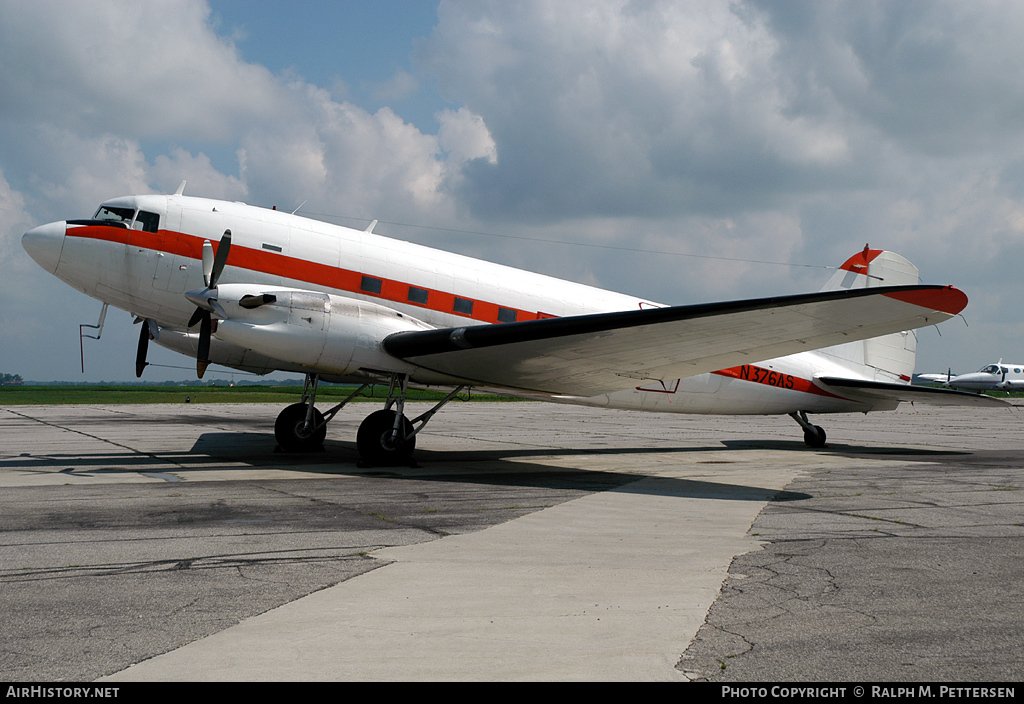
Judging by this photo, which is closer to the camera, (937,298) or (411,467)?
(937,298)

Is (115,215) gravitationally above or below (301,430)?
above

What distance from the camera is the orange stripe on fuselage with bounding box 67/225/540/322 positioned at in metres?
13.0

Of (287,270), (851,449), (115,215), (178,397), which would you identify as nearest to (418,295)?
(287,270)

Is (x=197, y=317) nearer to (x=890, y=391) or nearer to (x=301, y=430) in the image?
(x=301, y=430)

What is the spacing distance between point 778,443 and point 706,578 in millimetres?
16975

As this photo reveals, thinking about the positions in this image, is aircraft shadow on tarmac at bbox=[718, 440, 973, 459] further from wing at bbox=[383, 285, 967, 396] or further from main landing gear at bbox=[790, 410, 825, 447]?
wing at bbox=[383, 285, 967, 396]

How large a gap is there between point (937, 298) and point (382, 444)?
29.4 ft

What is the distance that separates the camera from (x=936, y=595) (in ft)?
16.4

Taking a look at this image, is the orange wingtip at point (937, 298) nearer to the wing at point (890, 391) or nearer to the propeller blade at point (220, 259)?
the wing at point (890, 391)

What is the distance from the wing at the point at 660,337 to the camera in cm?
984

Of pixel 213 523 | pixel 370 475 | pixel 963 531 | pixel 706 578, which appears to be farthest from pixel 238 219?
pixel 963 531

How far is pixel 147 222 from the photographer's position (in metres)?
13.2

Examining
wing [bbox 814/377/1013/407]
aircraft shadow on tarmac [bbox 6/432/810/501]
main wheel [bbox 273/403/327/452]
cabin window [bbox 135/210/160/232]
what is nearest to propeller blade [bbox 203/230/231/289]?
cabin window [bbox 135/210/160/232]

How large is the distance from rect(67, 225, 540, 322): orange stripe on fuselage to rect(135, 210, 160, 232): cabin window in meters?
0.08
